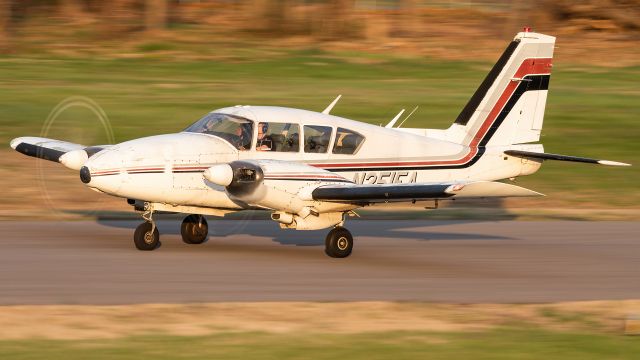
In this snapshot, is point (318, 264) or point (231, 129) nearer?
point (318, 264)

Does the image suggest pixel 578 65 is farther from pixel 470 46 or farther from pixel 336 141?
pixel 336 141

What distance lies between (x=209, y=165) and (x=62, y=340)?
5.40 m

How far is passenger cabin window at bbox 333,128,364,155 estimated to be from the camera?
57.7ft

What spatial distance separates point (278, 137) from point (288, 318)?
188 inches

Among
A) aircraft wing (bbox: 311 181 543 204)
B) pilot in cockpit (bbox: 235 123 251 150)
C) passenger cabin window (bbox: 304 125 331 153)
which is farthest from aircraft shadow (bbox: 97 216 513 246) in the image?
aircraft wing (bbox: 311 181 543 204)

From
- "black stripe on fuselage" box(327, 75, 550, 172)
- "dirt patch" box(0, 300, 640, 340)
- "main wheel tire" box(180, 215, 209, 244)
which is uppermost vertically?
"black stripe on fuselage" box(327, 75, 550, 172)

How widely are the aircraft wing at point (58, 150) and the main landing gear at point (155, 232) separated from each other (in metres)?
1.15

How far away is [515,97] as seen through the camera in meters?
19.7

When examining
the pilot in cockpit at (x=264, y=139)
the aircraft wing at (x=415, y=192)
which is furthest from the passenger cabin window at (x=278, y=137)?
the aircraft wing at (x=415, y=192)

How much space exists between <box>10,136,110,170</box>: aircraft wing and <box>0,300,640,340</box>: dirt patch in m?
4.05

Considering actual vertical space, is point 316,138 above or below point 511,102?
below

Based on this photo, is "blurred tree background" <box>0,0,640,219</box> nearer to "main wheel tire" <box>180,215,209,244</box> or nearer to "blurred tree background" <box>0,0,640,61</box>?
"blurred tree background" <box>0,0,640,61</box>

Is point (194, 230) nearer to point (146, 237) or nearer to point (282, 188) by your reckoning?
point (146, 237)

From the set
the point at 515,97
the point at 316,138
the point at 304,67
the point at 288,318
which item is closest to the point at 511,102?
the point at 515,97
